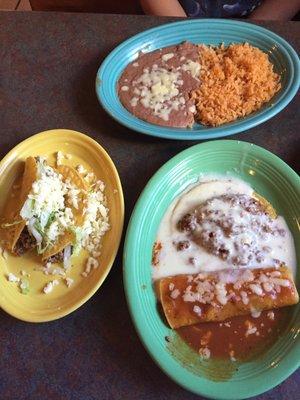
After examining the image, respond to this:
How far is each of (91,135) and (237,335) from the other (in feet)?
2.42

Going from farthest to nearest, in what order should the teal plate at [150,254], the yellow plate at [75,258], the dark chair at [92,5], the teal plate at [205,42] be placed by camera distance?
the dark chair at [92,5]
the teal plate at [205,42]
the yellow plate at [75,258]
the teal plate at [150,254]

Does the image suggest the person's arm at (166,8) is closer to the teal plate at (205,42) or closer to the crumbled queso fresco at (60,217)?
the teal plate at (205,42)

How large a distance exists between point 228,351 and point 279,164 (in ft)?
1.67

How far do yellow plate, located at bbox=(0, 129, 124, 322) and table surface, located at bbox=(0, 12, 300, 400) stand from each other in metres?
0.06

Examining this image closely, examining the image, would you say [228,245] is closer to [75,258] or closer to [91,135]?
[75,258]

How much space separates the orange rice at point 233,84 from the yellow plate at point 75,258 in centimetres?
35

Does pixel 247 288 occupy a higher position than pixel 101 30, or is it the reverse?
pixel 101 30

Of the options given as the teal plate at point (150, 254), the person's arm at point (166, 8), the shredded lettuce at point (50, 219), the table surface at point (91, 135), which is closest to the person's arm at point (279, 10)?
the table surface at point (91, 135)

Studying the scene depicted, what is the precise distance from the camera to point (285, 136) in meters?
1.37

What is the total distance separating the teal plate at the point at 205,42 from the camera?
1326 millimetres

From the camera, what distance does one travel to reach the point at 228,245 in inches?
46.4

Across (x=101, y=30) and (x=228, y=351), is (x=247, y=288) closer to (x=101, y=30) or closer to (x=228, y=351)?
(x=228, y=351)

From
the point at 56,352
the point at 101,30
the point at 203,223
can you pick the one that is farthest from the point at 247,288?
the point at 101,30

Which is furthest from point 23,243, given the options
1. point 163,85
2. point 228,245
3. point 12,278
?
point 163,85
